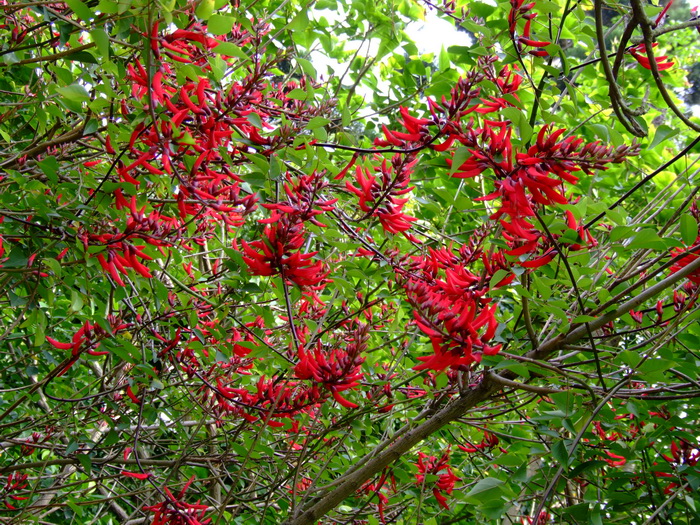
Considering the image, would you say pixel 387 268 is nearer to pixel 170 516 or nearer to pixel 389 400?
pixel 389 400

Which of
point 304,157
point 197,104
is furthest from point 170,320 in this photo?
point 197,104

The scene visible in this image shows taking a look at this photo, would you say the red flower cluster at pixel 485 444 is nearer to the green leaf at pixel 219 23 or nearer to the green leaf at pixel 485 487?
the green leaf at pixel 485 487

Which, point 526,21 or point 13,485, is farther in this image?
point 13,485

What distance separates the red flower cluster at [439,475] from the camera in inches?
83.3

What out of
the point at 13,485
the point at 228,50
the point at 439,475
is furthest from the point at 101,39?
the point at 13,485

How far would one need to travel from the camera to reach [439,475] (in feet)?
6.81

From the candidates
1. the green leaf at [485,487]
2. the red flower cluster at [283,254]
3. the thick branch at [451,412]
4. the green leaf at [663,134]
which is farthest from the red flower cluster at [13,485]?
the green leaf at [663,134]

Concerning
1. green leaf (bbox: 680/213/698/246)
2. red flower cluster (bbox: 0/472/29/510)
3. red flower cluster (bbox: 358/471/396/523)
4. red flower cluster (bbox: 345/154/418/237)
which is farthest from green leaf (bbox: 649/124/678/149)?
red flower cluster (bbox: 0/472/29/510)

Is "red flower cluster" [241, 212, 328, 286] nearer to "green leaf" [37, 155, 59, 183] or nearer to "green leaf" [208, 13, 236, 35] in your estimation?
"green leaf" [208, 13, 236, 35]

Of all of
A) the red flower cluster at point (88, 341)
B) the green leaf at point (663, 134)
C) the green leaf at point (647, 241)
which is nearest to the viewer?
the green leaf at point (647, 241)

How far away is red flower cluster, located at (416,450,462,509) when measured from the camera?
6.94 feet

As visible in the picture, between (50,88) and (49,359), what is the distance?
3.48 ft

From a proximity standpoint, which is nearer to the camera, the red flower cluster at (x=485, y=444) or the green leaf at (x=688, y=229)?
the green leaf at (x=688, y=229)

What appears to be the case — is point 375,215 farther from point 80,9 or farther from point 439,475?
point 439,475
